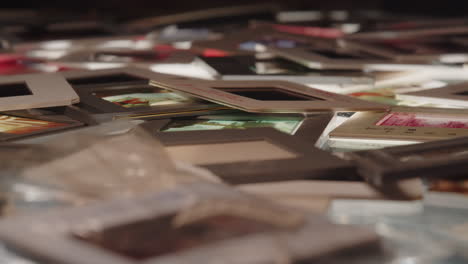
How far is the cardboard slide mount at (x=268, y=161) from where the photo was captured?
2.63 ft

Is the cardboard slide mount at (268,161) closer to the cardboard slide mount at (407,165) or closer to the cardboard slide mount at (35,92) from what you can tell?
the cardboard slide mount at (407,165)

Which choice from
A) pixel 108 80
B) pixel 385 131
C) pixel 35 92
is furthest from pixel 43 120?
pixel 385 131

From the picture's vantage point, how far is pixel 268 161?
0.84 meters

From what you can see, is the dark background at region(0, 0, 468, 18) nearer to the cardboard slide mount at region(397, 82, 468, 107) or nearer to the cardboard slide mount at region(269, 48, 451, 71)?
the cardboard slide mount at region(269, 48, 451, 71)

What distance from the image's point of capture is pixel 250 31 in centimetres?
251

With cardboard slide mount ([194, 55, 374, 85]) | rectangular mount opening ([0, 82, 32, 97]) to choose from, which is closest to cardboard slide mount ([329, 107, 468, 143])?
cardboard slide mount ([194, 55, 374, 85])

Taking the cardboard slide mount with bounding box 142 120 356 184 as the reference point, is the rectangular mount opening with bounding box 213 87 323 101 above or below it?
below

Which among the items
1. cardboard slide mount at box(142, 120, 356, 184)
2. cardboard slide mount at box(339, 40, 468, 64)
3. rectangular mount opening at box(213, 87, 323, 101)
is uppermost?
cardboard slide mount at box(142, 120, 356, 184)

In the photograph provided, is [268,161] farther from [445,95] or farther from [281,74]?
[281,74]

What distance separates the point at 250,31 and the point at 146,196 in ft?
6.27

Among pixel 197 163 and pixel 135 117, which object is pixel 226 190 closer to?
pixel 197 163

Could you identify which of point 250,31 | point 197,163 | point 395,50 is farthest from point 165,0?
point 197,163

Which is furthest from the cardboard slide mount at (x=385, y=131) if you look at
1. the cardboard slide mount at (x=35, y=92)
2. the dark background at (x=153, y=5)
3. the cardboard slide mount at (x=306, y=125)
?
the dark background at (x=153, y=5)

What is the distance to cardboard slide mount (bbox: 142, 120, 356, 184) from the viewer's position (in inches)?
31.5
